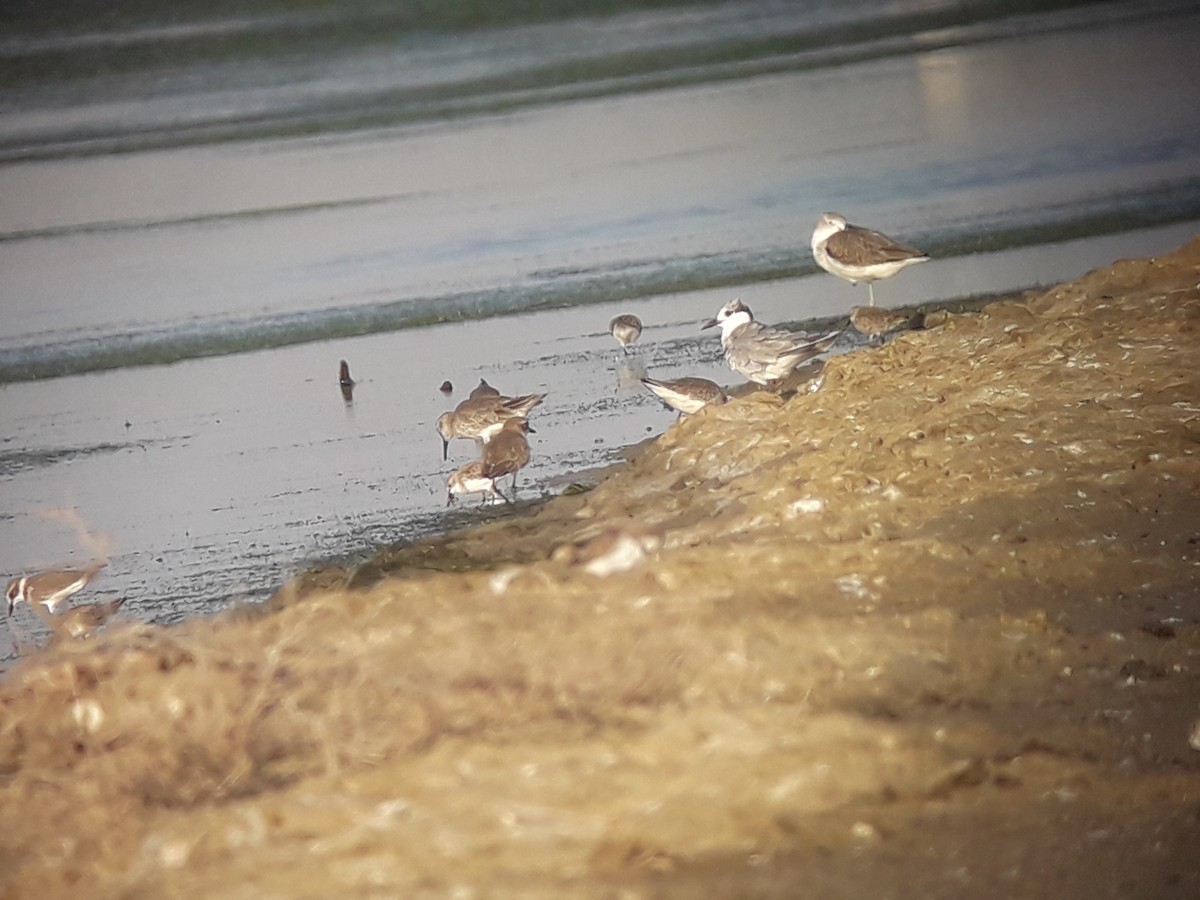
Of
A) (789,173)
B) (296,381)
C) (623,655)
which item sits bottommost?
(623,655)

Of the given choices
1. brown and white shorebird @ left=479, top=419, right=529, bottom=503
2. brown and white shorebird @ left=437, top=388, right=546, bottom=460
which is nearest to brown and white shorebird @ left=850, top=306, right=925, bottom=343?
brown and white shorebird @ left=437, top=388, right=546, bottom=460

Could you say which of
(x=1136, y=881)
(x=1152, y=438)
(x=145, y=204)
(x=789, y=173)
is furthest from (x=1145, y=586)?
(x=145, y=204)

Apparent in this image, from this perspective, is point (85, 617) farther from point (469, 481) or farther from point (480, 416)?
point (480, 416)

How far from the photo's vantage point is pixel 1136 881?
4.54 feet

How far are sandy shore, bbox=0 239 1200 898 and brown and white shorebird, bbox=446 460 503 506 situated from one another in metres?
0.18

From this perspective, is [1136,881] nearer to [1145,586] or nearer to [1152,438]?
[1145,586]

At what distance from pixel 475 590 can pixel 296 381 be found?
1.26 meters

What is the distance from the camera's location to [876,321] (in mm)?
3520

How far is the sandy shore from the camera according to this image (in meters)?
1.54

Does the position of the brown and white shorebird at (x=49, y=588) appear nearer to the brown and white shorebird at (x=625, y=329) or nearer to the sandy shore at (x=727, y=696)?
the sandy shore at (x=727, y=696)

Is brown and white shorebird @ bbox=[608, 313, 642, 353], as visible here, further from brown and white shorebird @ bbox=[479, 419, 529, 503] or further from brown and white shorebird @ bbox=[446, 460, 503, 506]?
brown and white shorebird @ bbox=[446, 460, 503, 506]

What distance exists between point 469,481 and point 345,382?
60cm

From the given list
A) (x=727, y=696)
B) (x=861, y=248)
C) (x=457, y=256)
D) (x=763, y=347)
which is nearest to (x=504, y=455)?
(x=763, y=347)

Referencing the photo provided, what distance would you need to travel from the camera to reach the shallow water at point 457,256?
3051 mm
